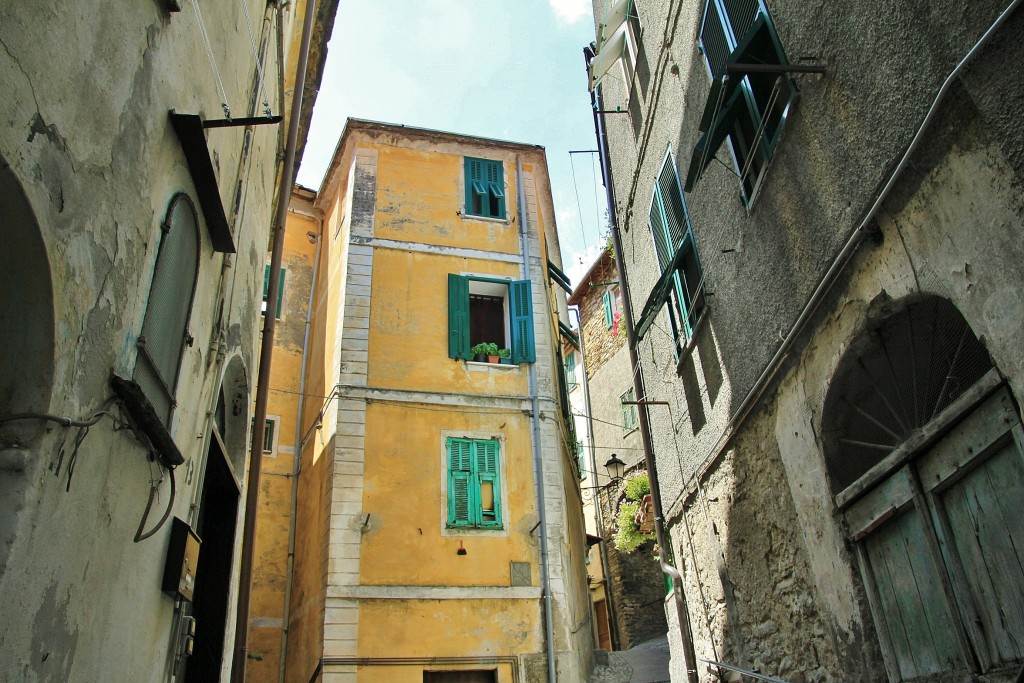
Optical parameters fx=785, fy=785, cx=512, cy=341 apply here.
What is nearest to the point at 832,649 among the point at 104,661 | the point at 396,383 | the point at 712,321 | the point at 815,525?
the point at 815,525

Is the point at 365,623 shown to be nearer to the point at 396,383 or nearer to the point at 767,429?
the point at 396,383

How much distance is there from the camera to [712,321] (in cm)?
687

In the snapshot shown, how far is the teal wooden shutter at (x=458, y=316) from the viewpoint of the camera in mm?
13125

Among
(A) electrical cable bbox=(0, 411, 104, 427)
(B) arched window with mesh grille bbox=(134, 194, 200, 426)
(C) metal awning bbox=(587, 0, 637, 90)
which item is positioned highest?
(C) metal awning bbox=(587, 0, 637, 90)

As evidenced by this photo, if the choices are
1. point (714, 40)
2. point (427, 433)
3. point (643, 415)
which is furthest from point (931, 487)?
point (427, 433)

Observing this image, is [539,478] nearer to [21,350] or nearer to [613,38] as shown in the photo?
[613,38]

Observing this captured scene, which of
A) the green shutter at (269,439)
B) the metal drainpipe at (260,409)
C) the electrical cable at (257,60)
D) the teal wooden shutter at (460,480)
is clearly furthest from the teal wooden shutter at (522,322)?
the electrical cable at (257,60)

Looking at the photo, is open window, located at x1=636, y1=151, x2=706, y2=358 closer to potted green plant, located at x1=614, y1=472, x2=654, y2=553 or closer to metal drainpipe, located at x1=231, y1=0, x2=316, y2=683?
metal drainpipe, located at x1=231, y1=0, x2=316, y2=683

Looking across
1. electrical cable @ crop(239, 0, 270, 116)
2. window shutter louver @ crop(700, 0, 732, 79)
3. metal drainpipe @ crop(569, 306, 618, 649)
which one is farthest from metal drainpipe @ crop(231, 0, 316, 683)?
metal drainpipe @ crop(569, 306, 618, 649)

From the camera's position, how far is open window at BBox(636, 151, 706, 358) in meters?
7.39

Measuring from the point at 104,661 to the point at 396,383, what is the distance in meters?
9.10

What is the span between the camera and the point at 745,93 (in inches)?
222

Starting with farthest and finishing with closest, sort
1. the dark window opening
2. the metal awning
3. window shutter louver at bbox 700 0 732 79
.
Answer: the dark window opening, the metal awning, window shutter louver at bbox 700 0 732 79

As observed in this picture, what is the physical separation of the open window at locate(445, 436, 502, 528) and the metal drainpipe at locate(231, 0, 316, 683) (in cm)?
492
